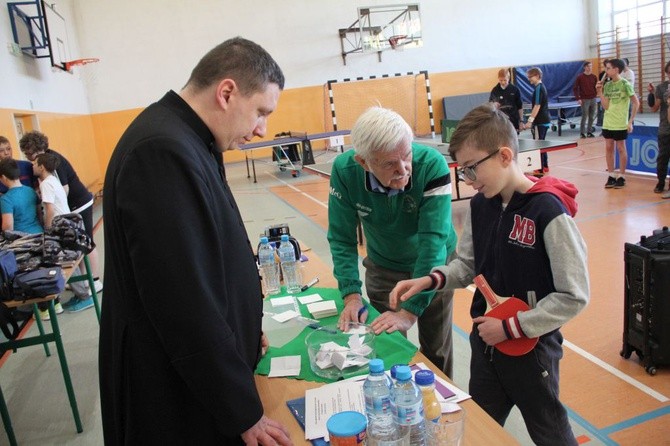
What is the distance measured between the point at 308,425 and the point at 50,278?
86.0 inches

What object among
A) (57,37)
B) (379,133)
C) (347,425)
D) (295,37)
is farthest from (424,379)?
(295,37)

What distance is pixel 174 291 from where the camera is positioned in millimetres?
1111

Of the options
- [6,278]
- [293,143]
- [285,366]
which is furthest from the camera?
[293,143]

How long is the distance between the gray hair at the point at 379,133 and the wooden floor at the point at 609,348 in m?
1.76

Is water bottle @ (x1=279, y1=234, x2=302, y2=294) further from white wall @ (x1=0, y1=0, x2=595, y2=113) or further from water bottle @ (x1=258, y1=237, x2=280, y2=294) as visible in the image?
white wall @ (x1=0, y1=0, x2=595, y2=113)

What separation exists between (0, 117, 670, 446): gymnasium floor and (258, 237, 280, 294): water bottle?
47 centimetres

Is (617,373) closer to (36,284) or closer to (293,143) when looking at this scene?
(36,284)

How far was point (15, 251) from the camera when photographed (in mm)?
3305

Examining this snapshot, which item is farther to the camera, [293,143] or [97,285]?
[293,143]

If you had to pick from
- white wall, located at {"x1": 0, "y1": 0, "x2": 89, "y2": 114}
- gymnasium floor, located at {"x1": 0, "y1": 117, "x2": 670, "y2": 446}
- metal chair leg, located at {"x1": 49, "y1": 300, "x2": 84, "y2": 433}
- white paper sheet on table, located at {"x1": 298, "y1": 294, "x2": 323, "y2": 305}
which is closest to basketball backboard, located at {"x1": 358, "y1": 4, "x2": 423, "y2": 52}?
white wall, located at {"x1": 0, "y1": 0, "x2": 89, "y2": 114}

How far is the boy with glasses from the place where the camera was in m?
1.56

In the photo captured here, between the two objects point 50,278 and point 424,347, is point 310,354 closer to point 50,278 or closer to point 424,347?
point 424,347

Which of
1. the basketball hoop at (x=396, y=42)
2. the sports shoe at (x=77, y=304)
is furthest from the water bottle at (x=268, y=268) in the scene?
the basketball hoop at (x=396, y=42)

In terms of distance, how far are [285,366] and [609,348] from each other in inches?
96.3
